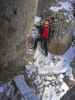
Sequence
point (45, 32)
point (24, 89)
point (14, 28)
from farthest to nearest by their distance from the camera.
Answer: point (45, 32) → point (24, 89) → point (14, 28)

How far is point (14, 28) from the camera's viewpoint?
11.6 ft

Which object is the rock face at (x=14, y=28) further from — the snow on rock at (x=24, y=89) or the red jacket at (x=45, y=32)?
the red jacket at (x=45, y=32)

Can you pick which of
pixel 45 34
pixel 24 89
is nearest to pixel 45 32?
pixel 45 34

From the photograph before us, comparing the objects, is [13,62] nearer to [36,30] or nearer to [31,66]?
[31,66]

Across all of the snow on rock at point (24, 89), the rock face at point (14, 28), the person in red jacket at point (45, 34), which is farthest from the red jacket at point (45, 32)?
the snow on rock at point (24, 89)

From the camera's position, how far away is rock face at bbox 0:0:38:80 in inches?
133

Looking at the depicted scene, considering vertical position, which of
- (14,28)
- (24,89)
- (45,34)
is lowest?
(24,89)

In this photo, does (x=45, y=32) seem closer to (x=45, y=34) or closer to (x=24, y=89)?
(x=45, y=34)

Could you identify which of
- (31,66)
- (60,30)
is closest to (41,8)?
(60,30)

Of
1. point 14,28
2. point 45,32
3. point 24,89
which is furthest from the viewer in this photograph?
point 45,32

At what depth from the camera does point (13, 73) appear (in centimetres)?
388

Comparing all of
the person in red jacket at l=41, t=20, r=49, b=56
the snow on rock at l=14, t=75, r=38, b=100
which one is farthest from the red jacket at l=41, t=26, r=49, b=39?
the snow on rock at l=14, t=75, r=38, b=100

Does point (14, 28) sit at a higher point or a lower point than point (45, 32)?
higher

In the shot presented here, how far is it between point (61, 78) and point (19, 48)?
665mm
